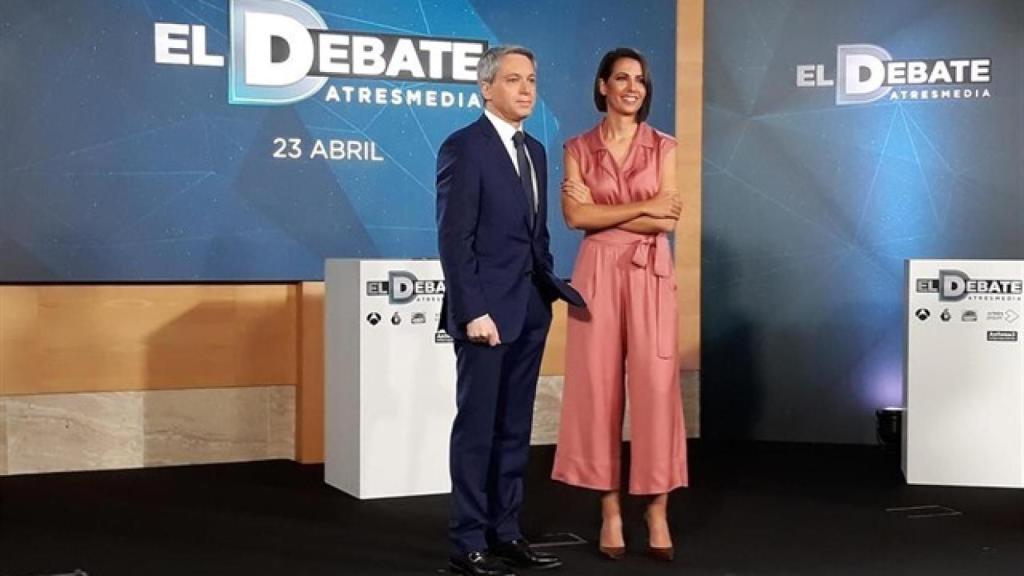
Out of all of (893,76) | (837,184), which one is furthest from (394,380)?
(893,76)

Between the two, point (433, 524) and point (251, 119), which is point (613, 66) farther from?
point (251, 119)

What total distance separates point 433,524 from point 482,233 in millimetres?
1458

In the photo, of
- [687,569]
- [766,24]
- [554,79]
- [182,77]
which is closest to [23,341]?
[182,77]

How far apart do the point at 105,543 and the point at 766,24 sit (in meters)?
4.34

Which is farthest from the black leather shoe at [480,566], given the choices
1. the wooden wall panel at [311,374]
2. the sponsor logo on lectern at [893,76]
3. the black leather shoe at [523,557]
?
the sponsor logo on lectern at [893,76]

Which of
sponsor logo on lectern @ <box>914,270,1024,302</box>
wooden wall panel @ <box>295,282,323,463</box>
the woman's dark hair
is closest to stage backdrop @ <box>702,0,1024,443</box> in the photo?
sponsor logo on lectern @ <box>914,270,1024,302</box>

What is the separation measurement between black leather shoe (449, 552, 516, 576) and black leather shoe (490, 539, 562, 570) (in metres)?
0.12

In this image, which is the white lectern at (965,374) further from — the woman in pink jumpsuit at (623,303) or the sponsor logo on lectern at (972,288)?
the woman in pink jumpsuit at (623,303)

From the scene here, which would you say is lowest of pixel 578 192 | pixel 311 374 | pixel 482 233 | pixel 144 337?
pixel 311 374

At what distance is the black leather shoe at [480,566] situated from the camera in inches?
161

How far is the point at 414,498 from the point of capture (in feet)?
18.5

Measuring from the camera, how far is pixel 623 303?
4.31 meters

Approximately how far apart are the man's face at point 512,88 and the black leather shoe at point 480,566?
133 centimetres

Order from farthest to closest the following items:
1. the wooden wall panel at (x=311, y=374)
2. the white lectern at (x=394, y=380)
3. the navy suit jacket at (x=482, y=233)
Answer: the wooden wall panel at (x=311, y=374) → the white lectern at (x=394, y=380) → the navy suit jacket at (x=482, y=233)
